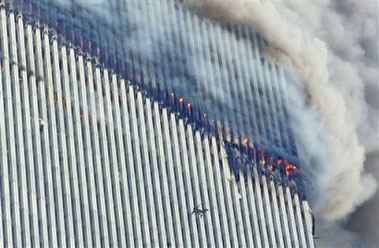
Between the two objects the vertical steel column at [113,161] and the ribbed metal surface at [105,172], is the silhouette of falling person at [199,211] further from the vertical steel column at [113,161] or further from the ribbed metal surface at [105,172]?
the vertical steel column at [113,161]

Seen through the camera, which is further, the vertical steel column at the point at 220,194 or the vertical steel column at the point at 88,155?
the vertical steel column at the point at 220,194

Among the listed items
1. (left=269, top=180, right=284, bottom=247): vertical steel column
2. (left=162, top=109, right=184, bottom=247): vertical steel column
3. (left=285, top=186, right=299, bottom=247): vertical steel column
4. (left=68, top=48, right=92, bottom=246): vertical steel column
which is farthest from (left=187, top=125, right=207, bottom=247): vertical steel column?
(left=68, top=48, right=92, bottom=246): vertical steel column

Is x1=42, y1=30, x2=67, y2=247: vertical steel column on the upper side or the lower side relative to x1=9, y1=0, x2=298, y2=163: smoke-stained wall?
lower

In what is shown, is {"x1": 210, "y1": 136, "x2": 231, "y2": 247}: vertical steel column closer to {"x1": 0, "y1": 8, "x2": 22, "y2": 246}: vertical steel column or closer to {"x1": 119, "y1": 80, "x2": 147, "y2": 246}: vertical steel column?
{"x1": 119, "y1": 80, "x2": 147, "y2": 246}: vertical steel column

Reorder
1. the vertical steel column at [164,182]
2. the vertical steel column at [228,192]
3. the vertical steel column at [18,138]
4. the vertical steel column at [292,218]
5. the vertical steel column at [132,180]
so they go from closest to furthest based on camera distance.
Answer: the vertical steel column at [18,138]
the vertical steel column at [132,180]
the vertical steel column at [164,182]
the vertical steel column at [228,192]
the vertical steel column at [292,218]

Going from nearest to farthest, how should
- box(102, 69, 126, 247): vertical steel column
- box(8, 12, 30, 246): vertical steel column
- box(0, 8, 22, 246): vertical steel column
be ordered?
1. box(0, 8, 22, 246): vertical steel column
2. box(8, 12, 30, 246): vertical steel column
3. box(102, 69, 126, 247): vertical steel column

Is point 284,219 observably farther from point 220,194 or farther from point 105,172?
point 105,172

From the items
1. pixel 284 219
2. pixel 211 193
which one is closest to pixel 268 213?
pixel 284 219

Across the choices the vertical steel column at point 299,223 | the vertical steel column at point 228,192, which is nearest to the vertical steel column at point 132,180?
the vertical steel column at point 228,192

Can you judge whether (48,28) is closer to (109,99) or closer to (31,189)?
(109,99)
